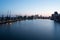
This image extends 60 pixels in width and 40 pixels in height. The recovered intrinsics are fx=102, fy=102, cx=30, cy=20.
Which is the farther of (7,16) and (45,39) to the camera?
(7,16)

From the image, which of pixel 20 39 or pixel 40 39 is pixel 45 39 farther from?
pixel 20 39

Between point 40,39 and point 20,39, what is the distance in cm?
83

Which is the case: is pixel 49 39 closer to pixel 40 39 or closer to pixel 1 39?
pixel 40 39

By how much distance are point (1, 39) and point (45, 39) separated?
70.9 inches

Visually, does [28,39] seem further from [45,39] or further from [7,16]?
[7,16]

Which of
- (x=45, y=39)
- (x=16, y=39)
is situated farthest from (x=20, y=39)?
(x=45, y=39)

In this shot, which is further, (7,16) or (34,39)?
(7,16)

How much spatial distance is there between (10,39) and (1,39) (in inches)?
14.0

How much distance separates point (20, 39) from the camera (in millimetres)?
4141

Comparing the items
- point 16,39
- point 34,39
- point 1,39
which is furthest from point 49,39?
point 1,39

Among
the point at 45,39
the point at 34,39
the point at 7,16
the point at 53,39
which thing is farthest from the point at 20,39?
the point at 7,16

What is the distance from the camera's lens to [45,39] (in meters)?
4.25

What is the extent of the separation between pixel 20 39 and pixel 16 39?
16cm

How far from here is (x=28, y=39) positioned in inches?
165
